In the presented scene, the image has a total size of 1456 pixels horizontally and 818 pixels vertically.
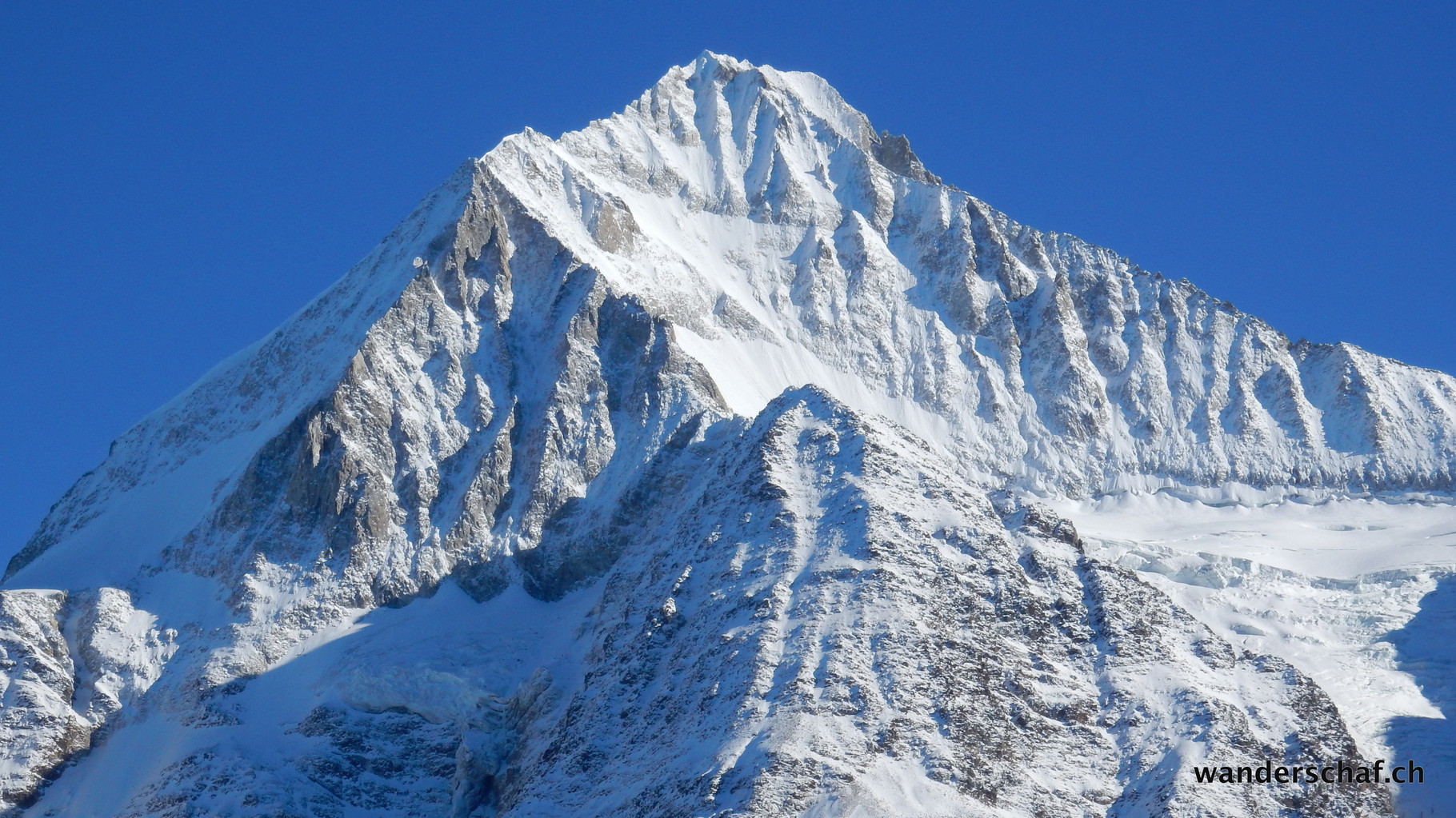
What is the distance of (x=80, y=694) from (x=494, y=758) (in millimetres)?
42195

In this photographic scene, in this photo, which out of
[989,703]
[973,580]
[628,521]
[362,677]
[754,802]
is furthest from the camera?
[628,521]

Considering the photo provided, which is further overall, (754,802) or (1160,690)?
(1160,690)

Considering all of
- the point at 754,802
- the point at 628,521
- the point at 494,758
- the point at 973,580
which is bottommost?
the point at 754,802

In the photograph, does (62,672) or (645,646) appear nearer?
(645,646)

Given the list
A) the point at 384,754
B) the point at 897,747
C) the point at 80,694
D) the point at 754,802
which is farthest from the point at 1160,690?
the point at 80,694

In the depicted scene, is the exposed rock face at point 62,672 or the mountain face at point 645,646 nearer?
the mountain face at point 645,646

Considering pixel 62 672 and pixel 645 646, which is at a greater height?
pixel 645 646

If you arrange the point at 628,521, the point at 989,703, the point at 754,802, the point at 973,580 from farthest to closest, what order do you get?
1. the point at 628,521
2. the point at 973,580
3. the point at 989,703
4. the point at 754,802

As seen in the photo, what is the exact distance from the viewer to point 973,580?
158250 millimetres

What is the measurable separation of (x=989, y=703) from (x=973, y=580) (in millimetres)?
A: 15341

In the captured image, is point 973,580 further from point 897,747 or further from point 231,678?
point 231,678

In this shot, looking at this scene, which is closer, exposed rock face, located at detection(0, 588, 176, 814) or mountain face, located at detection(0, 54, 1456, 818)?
mountain face, located at detection(0, 54, 1456, 818)

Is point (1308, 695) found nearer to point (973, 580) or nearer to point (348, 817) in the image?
point (973, 580)

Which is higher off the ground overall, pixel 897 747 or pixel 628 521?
pixel 628 521
